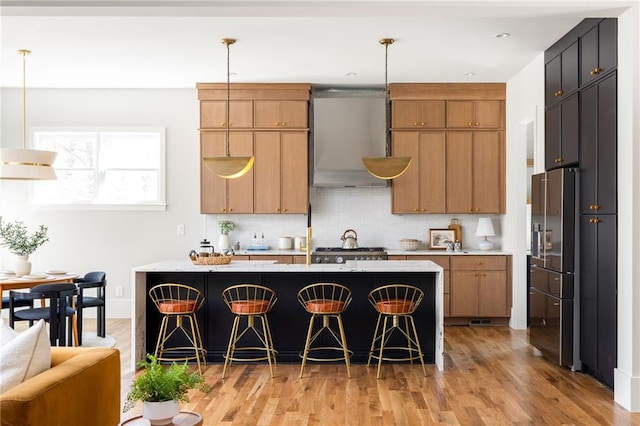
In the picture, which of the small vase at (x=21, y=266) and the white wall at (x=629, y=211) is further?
the small vase at (x=21, y=266)

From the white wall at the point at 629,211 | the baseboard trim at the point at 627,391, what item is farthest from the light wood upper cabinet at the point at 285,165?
the baseboard trim at the point at 627,391

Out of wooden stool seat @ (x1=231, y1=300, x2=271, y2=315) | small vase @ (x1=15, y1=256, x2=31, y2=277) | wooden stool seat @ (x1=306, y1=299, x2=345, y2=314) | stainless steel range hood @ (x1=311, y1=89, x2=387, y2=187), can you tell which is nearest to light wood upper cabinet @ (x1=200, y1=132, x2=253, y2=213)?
stainless steel range hood @ (x1=311, y1=89, x2=387, y2=187)

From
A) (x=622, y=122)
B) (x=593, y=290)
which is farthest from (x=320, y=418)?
(x=622, y=122)

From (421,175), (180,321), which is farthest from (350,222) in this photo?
(180,321)

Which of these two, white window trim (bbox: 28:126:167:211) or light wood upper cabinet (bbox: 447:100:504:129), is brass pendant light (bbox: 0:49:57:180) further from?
light wood upper cabinet (bbox: 447:100:504:129)

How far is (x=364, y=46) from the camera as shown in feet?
19.6

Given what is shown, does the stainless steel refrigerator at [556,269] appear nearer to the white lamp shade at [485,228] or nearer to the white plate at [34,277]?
the white lamp shade at [485,228]

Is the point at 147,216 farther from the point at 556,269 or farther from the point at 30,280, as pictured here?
the point at 556,269

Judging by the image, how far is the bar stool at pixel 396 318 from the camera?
5.04 meters

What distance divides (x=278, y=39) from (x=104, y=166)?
3.39 meters

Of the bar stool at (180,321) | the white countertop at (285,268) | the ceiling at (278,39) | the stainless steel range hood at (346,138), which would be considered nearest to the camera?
the ceiling at (278,39)

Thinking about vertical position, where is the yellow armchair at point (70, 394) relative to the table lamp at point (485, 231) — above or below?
below

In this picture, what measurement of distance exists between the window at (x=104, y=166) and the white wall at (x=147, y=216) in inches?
6.4

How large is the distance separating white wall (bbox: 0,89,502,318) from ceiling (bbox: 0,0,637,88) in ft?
1.02
